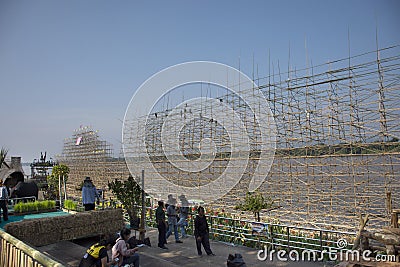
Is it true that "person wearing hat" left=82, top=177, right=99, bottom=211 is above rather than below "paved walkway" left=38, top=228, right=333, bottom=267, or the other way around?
above

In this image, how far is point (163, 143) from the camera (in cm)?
2003

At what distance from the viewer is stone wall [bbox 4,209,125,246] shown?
666cm

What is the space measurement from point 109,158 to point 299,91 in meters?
16.6

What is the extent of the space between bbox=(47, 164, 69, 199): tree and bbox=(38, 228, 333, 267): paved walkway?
7883mm

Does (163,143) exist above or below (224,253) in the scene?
above

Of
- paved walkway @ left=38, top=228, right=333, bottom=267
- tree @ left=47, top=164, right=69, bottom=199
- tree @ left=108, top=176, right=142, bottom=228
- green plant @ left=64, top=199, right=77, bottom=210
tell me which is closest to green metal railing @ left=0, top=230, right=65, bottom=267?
paved walkway @ left=38, top=228, right=333, bottom=267

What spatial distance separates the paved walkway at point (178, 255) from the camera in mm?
5879

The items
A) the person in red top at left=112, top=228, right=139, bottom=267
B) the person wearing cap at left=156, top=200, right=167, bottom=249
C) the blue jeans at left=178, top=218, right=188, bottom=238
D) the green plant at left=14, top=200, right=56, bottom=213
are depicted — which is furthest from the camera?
the green plant at left=14, top=200, right=56, bottom=213

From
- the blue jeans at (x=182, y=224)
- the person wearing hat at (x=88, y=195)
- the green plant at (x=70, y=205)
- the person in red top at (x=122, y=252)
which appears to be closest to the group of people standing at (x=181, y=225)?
the blue jeans at (x=182, y=224)

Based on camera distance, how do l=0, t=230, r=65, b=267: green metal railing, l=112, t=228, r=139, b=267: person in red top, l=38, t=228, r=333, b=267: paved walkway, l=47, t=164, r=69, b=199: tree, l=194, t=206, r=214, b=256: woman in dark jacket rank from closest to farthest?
1. l=0, t=230, r=65, b=267: green metal railing
2. l=112, t=228, r=139, b=267: person in red top
3. l=38, t=228, r=333, b=267: paved walkway
4. l=194, t=206, r=214, b=256: woman in dark jacket
5. l=47, t=164, r=69, b=199: tree

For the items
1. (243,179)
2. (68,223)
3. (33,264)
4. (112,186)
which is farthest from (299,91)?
(33,264)

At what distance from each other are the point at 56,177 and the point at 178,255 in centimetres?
1111

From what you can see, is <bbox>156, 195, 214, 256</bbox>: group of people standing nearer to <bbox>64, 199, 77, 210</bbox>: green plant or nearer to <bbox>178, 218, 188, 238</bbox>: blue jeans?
<bbox>178, 218, 188, 238</bbox>: blue jeans

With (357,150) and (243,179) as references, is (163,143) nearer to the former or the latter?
(243,179)
